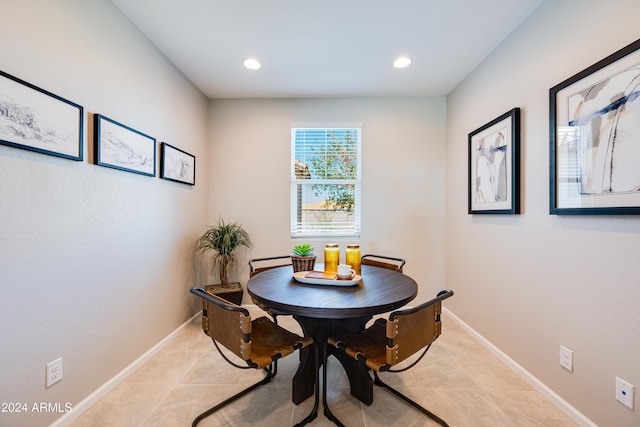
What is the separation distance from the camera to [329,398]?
170cm

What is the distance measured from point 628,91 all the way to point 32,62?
2.99 m

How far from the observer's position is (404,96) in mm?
3193

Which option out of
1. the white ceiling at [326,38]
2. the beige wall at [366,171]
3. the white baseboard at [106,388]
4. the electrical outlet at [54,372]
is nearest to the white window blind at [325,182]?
the beige wall at [366,171]

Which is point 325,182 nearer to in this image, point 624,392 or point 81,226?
point 81,226

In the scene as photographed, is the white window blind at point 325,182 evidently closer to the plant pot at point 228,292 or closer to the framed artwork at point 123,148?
the plant pot at point 228,292

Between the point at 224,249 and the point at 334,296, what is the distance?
5.91 ft

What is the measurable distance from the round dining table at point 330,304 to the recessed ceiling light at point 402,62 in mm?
1977

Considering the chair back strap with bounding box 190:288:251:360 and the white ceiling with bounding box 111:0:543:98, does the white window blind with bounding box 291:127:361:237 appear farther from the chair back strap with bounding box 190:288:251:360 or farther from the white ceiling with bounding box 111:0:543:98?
the chair back strap with bounding box 190:288:251:360

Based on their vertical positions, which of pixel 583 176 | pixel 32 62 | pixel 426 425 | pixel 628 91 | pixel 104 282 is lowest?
pixel 426 425

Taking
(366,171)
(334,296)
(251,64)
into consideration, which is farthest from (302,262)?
(251,64)

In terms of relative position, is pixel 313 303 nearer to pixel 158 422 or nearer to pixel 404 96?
pixel 158 422

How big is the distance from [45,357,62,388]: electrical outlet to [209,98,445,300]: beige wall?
1866mm

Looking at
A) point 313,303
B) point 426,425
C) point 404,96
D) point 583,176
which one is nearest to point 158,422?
point 313,303

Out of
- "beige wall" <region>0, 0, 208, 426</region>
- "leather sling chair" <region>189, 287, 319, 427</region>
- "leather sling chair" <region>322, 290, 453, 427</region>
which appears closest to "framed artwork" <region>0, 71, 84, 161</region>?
"beige wall" <region>0, 0, 208, 426</region>
